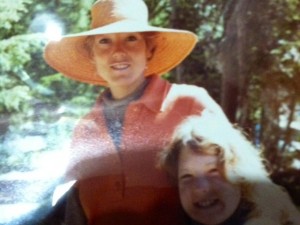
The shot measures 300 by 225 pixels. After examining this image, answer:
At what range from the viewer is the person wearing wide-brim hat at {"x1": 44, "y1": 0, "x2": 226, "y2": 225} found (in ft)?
4.94

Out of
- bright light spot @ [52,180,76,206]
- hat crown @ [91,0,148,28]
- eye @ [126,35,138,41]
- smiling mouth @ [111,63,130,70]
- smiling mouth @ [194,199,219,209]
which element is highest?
hat crown @ [91,0,148,28]

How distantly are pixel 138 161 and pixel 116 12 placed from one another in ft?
1.17

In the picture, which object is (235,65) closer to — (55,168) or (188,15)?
(188,15)

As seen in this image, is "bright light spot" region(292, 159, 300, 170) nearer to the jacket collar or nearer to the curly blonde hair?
the curly blonde hair

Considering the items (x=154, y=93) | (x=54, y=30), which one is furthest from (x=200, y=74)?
(x=54, y=30)

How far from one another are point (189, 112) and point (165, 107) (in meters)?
0.06

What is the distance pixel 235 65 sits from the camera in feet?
5.01

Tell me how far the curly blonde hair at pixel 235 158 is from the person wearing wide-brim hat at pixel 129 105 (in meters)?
0.02

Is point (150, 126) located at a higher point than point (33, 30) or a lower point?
lower

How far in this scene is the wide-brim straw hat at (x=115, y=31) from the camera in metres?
1.50

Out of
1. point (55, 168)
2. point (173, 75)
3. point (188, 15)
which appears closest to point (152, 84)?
point (173, 75)

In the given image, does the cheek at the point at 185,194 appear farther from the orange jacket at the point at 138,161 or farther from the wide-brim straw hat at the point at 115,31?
the wide-brim straw hat at the point at 115,31

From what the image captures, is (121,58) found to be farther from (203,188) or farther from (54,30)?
(203,188)

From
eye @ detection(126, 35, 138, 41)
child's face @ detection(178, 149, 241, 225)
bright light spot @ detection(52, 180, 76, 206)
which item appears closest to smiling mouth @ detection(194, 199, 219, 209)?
child's face @ detection(178, 149, 241, 225)
